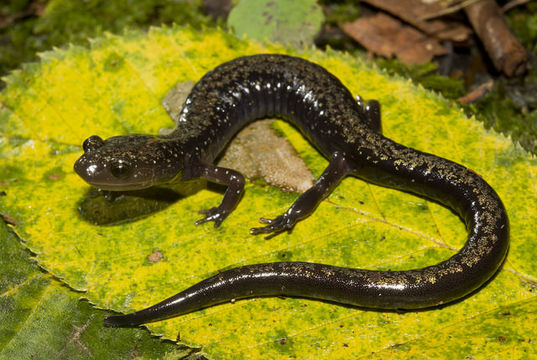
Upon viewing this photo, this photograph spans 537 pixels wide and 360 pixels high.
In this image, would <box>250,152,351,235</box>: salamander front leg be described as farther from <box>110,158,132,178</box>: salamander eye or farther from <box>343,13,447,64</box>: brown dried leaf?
<box>343,13,447,64</box>: brown dried leaf

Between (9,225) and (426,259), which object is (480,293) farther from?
(9,225)

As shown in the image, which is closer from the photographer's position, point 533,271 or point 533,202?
point 533,271

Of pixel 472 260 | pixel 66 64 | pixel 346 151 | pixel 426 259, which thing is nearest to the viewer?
pixel 472 260

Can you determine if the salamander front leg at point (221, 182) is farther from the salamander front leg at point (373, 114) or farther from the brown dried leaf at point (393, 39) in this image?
the brown dried leaf at point (393, 39)

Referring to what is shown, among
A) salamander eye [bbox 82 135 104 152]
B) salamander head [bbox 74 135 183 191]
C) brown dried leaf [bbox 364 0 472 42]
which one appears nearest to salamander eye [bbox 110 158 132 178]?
salamander head [bbox 74 135 183 191]

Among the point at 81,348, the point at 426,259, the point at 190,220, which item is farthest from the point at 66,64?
the point at 426,259

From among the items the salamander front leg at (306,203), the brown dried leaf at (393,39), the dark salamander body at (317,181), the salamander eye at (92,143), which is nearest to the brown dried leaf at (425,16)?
the brown dried leaf at (393,39)

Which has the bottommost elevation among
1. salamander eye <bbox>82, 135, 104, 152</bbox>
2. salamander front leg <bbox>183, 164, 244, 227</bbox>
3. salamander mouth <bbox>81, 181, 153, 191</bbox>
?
salamander mouth <bbox>81, 181, 153, 191</bbox>

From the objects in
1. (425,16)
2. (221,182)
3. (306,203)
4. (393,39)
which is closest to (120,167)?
(221,182)
